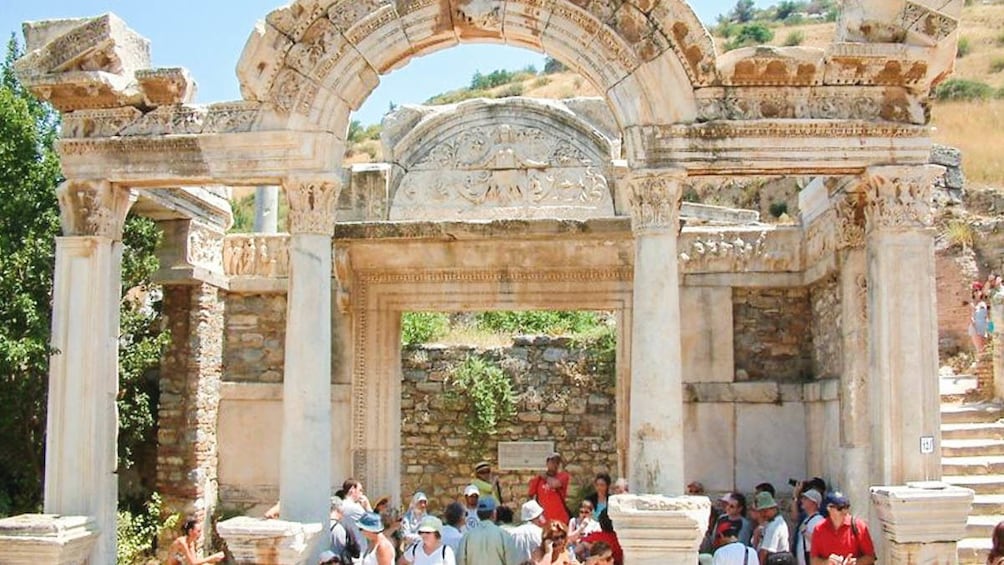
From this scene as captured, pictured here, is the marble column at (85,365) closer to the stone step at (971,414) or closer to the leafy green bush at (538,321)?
the stone step at (971,414)

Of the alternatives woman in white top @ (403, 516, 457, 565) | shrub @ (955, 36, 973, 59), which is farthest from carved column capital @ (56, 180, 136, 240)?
shrub @ (955, 36, 973, 59)

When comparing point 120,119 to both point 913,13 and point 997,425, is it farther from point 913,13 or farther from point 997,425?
point 997,425

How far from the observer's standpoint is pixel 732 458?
11.6 meters

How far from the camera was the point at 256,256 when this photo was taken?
492 inches

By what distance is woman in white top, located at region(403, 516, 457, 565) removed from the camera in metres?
7.35

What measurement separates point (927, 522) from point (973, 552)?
2.10 metres

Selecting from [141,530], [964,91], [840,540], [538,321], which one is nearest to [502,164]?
[141,530]

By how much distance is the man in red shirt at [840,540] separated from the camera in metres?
7.92

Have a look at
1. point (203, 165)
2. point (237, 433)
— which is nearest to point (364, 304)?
point (237, 433)

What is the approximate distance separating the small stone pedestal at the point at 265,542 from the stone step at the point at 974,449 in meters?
7.08

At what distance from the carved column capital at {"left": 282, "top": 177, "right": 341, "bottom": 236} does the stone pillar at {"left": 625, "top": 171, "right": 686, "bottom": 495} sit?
2529 millimetres

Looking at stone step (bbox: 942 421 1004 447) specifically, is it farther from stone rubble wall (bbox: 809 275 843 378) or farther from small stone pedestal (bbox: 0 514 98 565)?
small stone pedestal (bbox: 0 514 98 565)

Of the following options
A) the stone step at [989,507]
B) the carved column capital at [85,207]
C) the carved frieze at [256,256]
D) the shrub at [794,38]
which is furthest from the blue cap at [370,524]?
the shrub at [794,38]

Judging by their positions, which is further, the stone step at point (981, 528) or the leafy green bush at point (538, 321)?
the leafy green bush at point (538, 321)
